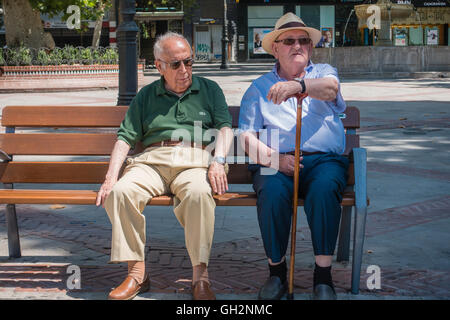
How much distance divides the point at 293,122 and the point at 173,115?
0.72m

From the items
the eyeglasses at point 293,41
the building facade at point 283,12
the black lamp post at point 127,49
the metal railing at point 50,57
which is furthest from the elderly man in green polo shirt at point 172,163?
the building facade at point 283,12

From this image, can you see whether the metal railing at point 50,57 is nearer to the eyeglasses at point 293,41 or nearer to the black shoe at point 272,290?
the eyeglasses at point 293,41

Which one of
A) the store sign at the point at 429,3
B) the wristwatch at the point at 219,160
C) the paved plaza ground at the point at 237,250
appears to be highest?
the store sign at the point at 429,3

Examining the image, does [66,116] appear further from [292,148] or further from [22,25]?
[22,25]

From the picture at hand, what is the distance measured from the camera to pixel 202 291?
140 inches

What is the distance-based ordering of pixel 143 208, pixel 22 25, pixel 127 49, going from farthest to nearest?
pixel 22 25 < pixel 127 49 < pixel 143 208

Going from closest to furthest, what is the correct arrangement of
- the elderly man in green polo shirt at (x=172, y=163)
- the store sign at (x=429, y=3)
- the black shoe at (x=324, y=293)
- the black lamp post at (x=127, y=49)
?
the black shoe at (x=324, y=293) < the elderly man in green polo shirt at (x=172, y=163) < the black lamp post at (x=127, y=49) < the store sign at (x=429, y=3)

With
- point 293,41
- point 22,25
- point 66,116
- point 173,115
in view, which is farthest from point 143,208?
point 22,25

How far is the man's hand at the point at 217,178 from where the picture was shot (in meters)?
3.77

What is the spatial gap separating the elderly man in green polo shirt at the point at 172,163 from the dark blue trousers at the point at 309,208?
0.96 feet
